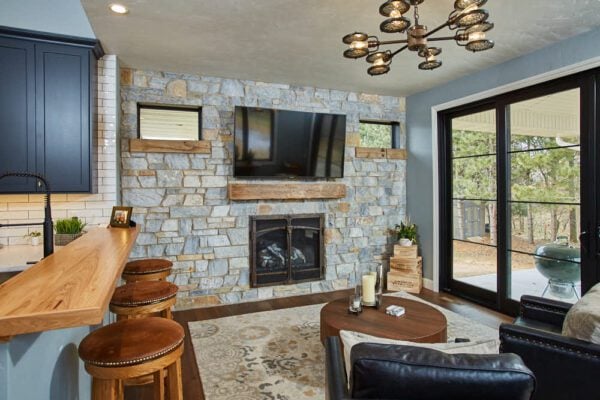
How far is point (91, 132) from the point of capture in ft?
9.88

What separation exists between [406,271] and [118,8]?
3.97 metres

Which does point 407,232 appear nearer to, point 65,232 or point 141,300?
point 141,300

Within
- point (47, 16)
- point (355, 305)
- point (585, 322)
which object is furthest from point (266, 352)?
point (47, 16)

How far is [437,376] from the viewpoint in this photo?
953mm

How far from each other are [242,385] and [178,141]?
253cm

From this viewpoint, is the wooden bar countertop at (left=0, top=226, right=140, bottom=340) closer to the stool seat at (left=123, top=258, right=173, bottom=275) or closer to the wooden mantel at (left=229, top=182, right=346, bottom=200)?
the stool seat at (left=123, top=258, right=173, bottom=275)

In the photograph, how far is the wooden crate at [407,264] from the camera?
14.6 ft

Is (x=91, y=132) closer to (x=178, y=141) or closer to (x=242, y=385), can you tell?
(x=178, y=141)

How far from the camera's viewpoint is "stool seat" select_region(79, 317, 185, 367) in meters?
1.38

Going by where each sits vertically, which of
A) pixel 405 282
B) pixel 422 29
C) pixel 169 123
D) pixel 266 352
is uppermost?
pixel 422 29

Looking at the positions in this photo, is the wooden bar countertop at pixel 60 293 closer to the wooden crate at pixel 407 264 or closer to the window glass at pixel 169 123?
the window glass at pixel 169 123

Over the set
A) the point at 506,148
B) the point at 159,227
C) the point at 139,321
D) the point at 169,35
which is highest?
the point at 169,35

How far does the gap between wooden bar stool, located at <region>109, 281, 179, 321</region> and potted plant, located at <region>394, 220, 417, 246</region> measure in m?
3.18

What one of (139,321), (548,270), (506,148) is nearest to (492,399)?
(139,321)
